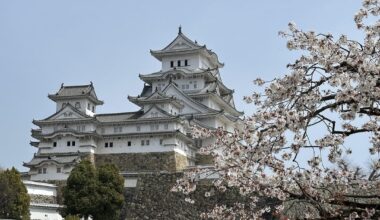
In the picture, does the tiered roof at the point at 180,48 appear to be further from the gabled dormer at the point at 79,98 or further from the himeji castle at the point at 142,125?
the gabled dormer at the point at 79,98

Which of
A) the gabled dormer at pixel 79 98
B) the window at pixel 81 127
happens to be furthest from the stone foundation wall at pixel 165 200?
the gabled dormer at pixel 79 98

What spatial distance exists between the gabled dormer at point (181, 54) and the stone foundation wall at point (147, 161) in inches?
348

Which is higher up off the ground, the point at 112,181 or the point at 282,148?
the point at 112,181

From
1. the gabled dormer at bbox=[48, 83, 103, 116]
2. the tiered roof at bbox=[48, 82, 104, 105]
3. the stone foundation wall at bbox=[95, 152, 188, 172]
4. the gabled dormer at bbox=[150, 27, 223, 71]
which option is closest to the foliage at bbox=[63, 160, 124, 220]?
the stone foundation wall at bbox=[95, 152, 188, 172]

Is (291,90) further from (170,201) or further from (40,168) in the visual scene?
(40,168)

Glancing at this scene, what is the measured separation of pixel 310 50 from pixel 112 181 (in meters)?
24.7

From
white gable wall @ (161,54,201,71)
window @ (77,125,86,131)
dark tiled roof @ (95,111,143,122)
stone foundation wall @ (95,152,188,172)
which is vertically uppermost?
white gable wall @ (161,54,201,71)

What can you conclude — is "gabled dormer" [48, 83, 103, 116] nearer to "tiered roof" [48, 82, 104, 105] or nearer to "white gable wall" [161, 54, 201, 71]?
"tiered roof" [48, 82, 104, 105]

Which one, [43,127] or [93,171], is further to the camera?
[43,127]

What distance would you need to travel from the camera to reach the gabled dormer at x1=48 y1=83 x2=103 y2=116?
37.3 m

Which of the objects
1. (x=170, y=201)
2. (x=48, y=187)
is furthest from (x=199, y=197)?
(x=48, y=187)

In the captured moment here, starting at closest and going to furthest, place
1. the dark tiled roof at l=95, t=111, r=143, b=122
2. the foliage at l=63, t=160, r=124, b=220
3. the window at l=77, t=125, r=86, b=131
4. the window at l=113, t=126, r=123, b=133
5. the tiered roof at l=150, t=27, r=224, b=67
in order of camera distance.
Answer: the foliage at l=63, t=160, r=124, b=220 < the window at l=113, t=126, r=123, b=133 < the dark tiled roof at l=95, t=111, r=143, b=122 < the window at l=77, t=125, r=86, b=131 < the tiered roof at l=150, t=27, r=224, b=67

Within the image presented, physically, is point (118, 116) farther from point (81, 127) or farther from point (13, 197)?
point (13, 197)

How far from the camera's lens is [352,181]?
6.00 m
